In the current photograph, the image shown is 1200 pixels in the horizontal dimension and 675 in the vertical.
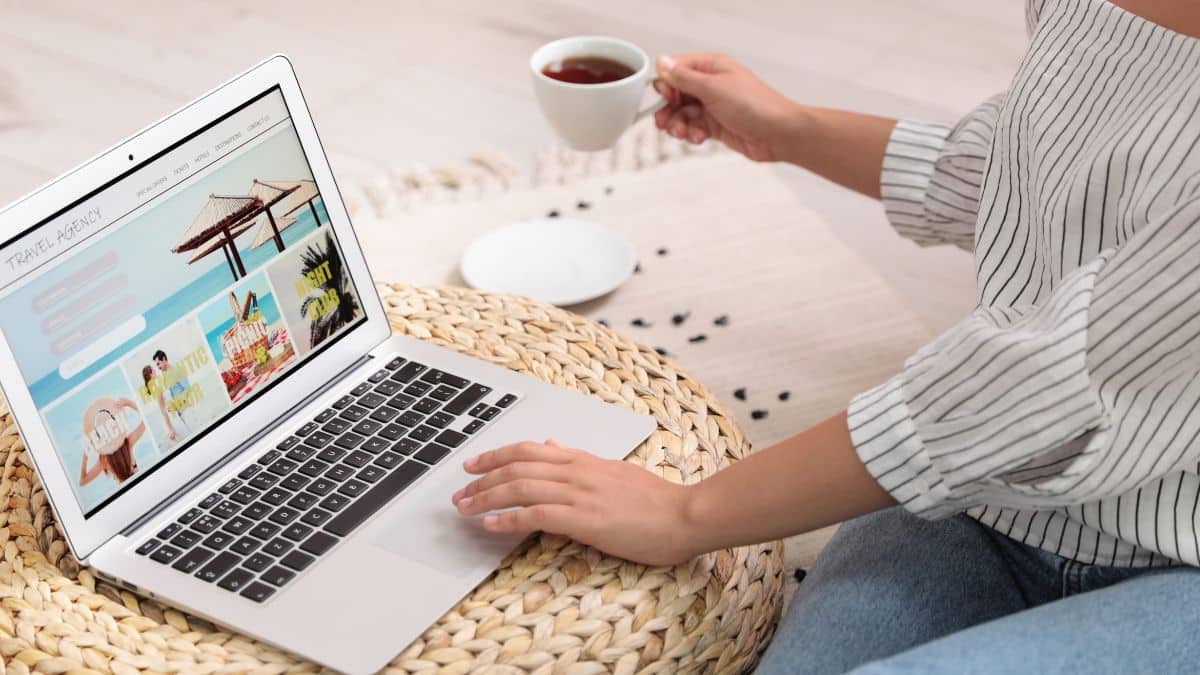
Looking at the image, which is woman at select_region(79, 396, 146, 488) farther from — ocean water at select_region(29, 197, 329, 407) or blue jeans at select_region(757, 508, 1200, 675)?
blue jeans at select_region(757, 508, 1200, 675)

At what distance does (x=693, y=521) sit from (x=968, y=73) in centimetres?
159

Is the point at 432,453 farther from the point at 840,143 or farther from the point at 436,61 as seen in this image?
the point at 436,61

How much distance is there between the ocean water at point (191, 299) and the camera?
84cm

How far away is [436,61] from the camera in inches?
88.4

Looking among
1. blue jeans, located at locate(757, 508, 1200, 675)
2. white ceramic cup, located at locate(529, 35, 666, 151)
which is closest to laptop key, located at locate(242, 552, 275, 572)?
blue jeans, located at locate(757, 508, 1200, 675)

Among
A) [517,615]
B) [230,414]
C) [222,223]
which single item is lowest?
[517,615]

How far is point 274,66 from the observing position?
95 centimetres

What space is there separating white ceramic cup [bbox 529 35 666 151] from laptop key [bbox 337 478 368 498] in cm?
51

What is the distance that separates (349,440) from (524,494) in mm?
168

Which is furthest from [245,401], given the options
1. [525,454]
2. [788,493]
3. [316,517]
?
[788,493]

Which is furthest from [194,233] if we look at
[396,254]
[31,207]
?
[396,254]

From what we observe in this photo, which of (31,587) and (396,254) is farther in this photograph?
(396,254)

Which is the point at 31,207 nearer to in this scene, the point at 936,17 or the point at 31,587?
the point at 31,587

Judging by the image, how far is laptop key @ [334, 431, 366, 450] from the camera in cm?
97
